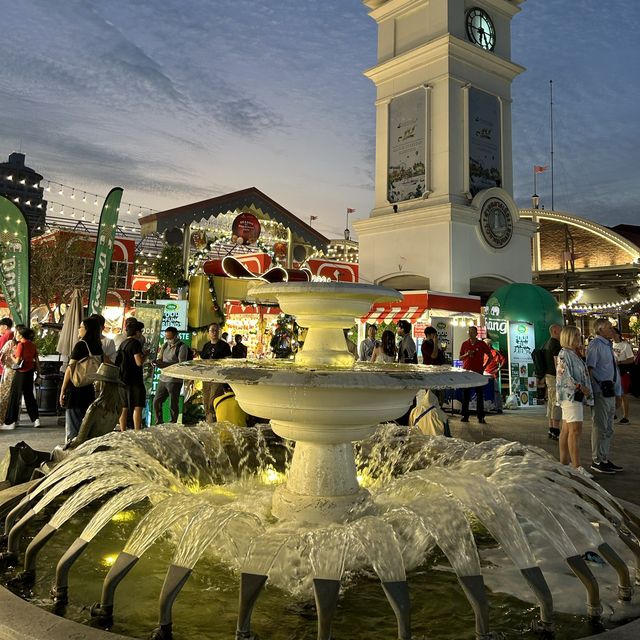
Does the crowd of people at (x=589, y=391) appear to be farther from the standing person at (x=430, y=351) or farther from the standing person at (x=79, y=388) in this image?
the standing person at (x=79, y=388)

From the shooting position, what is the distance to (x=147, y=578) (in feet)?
10.5

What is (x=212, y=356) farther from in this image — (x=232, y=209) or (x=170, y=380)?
(x=232, y=209)

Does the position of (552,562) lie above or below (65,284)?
below

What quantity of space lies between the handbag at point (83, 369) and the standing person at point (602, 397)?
6137 mm

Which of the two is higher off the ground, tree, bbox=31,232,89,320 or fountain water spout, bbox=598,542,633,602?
tree, bbox=31,232,89,320

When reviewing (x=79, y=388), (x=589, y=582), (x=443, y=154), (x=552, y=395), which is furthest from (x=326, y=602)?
(x=443, y=154)

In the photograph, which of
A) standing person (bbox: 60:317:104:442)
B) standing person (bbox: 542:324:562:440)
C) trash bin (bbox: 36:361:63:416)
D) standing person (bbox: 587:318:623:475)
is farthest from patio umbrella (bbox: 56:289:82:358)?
standing person (bbox: 587:318:623:475)

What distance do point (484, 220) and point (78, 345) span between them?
17066 millimetres

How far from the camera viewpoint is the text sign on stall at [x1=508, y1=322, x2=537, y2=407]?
1356 cm

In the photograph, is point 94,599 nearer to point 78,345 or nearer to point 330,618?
point 330,618

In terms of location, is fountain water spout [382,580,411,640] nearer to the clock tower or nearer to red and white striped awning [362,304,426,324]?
red and white striped awning [362,304,426,324]

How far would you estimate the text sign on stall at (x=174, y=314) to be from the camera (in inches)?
420

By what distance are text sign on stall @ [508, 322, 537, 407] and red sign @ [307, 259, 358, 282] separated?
6647 millimetres

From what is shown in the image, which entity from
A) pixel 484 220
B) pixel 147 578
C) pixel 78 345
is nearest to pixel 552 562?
pixel 147 578
